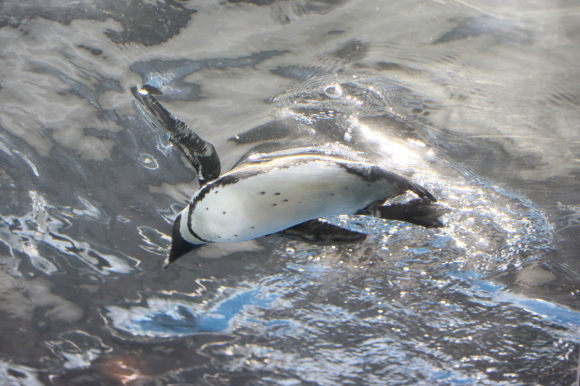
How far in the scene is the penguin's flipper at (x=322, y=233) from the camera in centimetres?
351

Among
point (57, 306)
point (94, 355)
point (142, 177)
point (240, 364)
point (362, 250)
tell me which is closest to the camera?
point (142, 177)

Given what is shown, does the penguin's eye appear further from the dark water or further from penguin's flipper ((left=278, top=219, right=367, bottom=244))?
penguin's flipper ((left=278, top=219, right=367, bottom=244))

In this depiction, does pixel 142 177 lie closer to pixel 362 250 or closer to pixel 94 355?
pixel 362 250

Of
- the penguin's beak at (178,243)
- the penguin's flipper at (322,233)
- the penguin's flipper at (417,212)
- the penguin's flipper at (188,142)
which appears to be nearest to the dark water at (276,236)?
the penguin's flipper at (188,142)

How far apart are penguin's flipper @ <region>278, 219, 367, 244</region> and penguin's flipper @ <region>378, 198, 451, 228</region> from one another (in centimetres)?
73

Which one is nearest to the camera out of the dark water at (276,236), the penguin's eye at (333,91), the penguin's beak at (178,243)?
the penguin's beak at (178,243)

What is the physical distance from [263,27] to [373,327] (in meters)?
6.05

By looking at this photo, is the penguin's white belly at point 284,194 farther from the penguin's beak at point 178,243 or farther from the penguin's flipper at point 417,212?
the penguin's beak at point 178,243

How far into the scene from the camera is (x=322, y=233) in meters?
3.52

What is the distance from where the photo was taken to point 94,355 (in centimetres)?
851

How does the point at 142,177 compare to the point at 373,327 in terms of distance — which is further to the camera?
the point at 373,327

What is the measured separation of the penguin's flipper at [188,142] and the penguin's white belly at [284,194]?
0.73 metres

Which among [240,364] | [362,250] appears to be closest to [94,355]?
[240,364]

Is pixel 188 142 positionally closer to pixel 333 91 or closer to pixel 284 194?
pixel 284 194
